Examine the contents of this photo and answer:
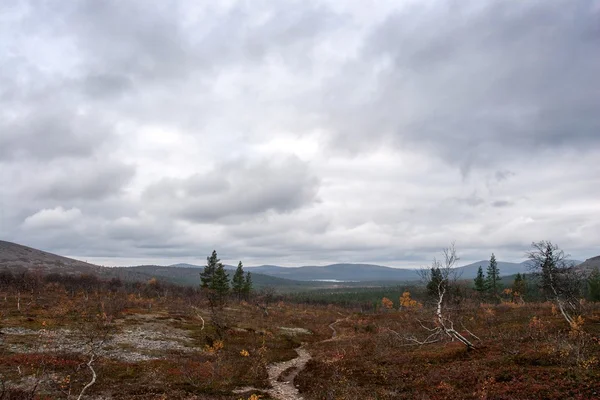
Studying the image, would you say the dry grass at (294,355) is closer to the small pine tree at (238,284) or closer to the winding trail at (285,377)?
the winding trail at (285,377)

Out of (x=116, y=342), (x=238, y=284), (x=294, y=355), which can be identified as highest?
(x=116, y=342)

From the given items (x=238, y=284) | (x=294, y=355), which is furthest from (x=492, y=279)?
(x=294, y=355)

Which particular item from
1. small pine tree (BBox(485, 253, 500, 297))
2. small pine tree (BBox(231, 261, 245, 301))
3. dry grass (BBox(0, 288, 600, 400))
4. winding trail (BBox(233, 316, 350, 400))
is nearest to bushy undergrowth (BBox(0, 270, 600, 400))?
dry grass (BBox(0, 288, 600, 400))

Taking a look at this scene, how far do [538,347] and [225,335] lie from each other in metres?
44.3

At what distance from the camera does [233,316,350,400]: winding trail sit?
92.6 ft

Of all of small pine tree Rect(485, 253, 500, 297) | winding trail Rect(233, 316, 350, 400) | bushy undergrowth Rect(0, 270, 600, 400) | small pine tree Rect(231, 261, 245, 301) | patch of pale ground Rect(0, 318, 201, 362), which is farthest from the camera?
small pine tree Rect(231, 261, 245, 301)

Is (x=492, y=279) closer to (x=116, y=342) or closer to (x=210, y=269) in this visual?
(x=210, y=269)

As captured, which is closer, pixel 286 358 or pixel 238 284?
pixel 286 358

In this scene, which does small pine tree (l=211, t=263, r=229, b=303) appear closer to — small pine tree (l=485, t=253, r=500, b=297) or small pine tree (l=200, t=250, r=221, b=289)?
small pine tree (l=200, t=250, r=221, b=289)

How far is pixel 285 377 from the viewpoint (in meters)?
34.8

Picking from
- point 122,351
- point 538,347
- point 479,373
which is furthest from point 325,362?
point 122,351

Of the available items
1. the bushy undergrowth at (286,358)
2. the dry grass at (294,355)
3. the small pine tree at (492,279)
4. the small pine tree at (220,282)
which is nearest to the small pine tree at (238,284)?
the small pine tree at (220,282)

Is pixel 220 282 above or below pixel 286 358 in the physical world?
above

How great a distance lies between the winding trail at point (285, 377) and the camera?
92.6 feet
